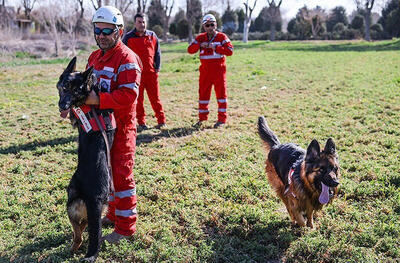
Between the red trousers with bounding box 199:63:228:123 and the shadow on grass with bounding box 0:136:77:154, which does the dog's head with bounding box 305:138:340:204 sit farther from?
the shadow on grass with bounding box 0:136:77:154

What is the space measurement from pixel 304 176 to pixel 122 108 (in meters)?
1.94

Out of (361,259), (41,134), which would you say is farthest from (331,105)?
(41,134)

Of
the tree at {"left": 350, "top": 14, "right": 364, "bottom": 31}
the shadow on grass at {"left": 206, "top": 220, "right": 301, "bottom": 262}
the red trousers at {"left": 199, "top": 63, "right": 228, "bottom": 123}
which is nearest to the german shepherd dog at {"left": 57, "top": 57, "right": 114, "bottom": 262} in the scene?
the shadow on grass at {"left": 206, "top": 220, "right": 301, "bottom": 262}

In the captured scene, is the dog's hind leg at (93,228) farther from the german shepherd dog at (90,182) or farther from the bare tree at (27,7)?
the bare tree at (27,7)

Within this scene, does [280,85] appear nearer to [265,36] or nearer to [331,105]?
[331,105]

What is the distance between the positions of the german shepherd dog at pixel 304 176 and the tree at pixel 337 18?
169ft

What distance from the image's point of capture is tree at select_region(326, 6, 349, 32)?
49656 millimetres

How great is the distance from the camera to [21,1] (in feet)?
185

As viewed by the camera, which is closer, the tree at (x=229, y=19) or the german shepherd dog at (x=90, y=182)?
the german shepherd dog at (x=90, y=182)

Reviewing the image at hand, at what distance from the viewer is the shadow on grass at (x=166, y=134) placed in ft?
22.5

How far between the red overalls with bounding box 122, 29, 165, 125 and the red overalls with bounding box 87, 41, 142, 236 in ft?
12.1

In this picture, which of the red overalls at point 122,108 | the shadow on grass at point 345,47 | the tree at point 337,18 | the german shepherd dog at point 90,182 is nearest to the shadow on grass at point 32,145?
the red overalls at point 122,108

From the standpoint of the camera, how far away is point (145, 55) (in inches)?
278

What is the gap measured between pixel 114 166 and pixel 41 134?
4.70m
